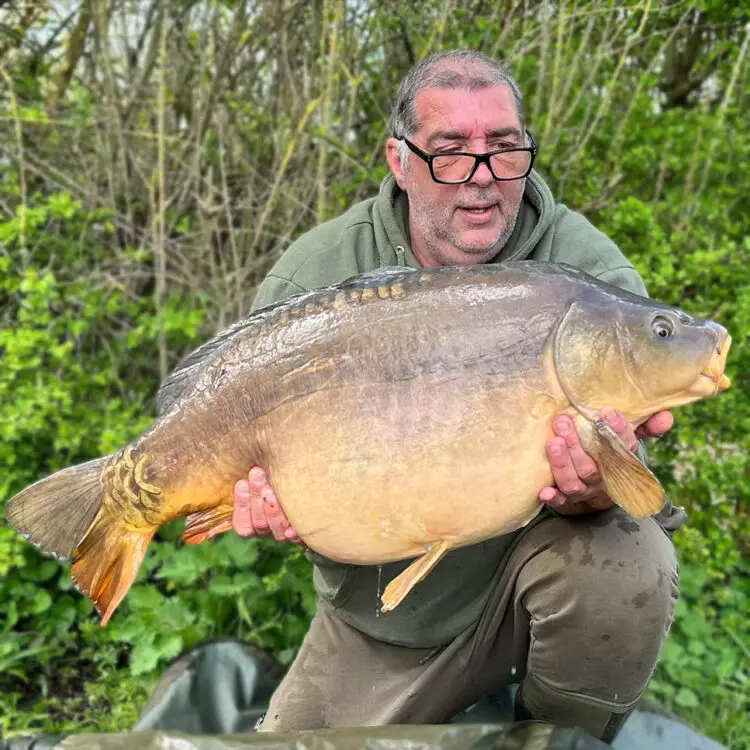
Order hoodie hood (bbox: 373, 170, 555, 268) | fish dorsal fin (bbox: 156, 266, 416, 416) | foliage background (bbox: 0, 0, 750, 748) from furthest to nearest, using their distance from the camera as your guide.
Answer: foliage background (bbox: 0, 0, 750, 748), hoodie hood (bbox: 373, 170, 555, 268), fish dorsal fin (bbox: 156, 266, 416, 416)

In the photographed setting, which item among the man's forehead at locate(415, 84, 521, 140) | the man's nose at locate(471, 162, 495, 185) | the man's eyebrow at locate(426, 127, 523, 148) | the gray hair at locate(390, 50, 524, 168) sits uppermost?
the gray hair at locate(390, 50, 524, 168)

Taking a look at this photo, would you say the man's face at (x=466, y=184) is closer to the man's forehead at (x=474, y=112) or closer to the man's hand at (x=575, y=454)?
the man's forehead at (x=474, y=112)

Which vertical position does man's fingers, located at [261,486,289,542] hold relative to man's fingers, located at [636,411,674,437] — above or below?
below

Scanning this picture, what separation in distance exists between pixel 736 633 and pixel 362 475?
1636mm

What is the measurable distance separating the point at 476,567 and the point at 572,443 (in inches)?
22.4

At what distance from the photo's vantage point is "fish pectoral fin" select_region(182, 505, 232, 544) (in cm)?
163

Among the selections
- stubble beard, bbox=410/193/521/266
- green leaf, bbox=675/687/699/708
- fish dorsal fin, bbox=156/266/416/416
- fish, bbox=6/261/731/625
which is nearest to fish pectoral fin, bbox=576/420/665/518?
fish, bbox=6/261/731/625

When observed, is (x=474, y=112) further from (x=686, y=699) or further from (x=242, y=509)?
(x=686, y=699)

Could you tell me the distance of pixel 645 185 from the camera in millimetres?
3414

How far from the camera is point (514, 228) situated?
1965mm

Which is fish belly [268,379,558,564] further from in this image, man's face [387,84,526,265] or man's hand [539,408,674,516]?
man's face [387,84,526,265]

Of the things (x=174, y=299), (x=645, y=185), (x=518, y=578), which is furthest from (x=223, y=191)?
(x=518, y=578)

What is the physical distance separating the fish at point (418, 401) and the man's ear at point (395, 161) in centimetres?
55

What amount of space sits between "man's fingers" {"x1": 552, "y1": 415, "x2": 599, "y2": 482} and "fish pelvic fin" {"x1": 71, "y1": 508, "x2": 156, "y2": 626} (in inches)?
29.5
